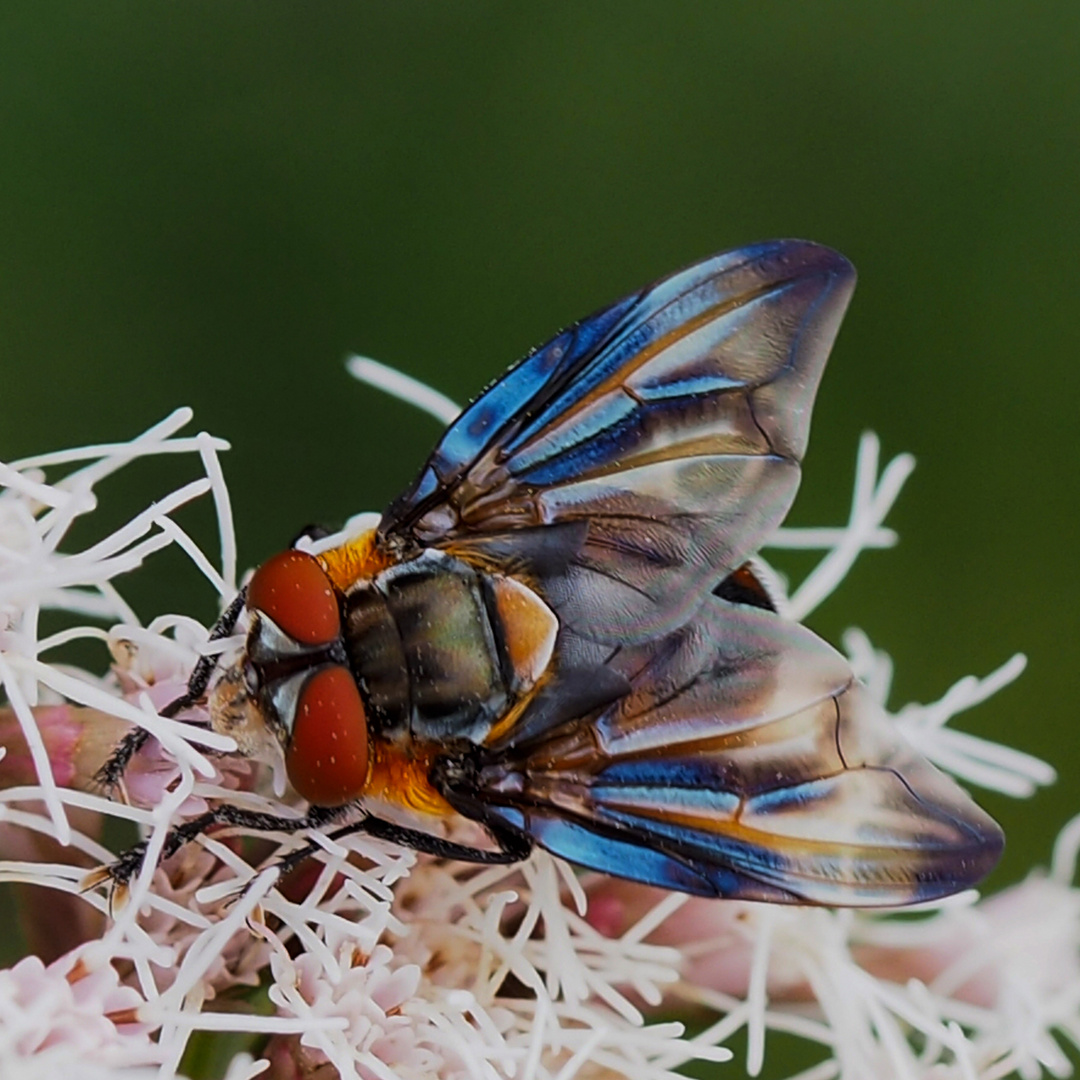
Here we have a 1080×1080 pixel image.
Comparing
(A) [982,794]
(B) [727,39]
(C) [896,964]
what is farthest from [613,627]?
(B) [727,39]

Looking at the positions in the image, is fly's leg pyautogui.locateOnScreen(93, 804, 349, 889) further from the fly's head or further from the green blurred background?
the green blurred background

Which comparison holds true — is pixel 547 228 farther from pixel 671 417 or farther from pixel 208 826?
pixel 208 826

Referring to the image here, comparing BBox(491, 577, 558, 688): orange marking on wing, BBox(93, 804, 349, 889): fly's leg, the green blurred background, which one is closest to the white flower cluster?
BBox(93, 804, 349, 889): fly's leg

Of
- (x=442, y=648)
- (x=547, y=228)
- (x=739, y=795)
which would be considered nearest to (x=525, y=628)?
(x=442, y=648)

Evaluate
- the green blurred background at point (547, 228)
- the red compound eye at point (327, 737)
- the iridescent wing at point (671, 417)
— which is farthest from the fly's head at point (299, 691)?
the green blurred background at point (547, 228)

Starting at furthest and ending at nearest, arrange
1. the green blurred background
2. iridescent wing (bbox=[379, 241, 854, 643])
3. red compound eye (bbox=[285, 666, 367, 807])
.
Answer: the green blurred background → iridescent wing (bbox=[379, 241, 854, 643]) → red compound eye (bbox=[285, 666, 367, 807])

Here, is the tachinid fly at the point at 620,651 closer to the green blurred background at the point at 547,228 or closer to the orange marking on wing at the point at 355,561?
the orange marking on wing at the point at 355,561
